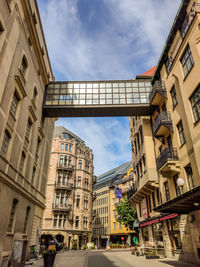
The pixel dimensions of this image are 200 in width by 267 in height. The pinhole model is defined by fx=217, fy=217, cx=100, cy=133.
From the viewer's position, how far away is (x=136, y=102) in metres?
26.2

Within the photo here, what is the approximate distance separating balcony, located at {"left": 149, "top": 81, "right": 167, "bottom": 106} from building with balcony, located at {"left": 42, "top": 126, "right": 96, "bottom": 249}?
2996 cm

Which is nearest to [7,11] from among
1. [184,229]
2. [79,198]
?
[184,229]

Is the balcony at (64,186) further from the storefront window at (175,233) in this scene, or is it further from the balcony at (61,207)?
the storefront window at (175,233)

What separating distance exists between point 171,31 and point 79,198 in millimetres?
39709

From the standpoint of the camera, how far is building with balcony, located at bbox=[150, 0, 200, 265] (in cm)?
1461

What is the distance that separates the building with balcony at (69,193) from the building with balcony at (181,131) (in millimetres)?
28732

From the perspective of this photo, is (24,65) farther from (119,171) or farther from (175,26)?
(119,171)

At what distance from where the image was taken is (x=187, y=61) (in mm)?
16750

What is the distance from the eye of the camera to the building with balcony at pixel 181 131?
14.6 meters

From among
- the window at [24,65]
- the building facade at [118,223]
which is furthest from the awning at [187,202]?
the building facade at [118,223]

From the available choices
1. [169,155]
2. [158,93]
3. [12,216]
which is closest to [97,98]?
[158,93]

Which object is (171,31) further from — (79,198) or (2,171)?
(79,198)

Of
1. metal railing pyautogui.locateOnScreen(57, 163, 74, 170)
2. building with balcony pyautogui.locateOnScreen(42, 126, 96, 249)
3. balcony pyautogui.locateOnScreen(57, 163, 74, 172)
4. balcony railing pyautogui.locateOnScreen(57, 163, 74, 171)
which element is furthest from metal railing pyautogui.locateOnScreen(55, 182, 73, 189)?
metal railing pyautogui.locateOnScreen(57, 163, 74, 170)

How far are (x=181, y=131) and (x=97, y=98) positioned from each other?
1178 centimetres
